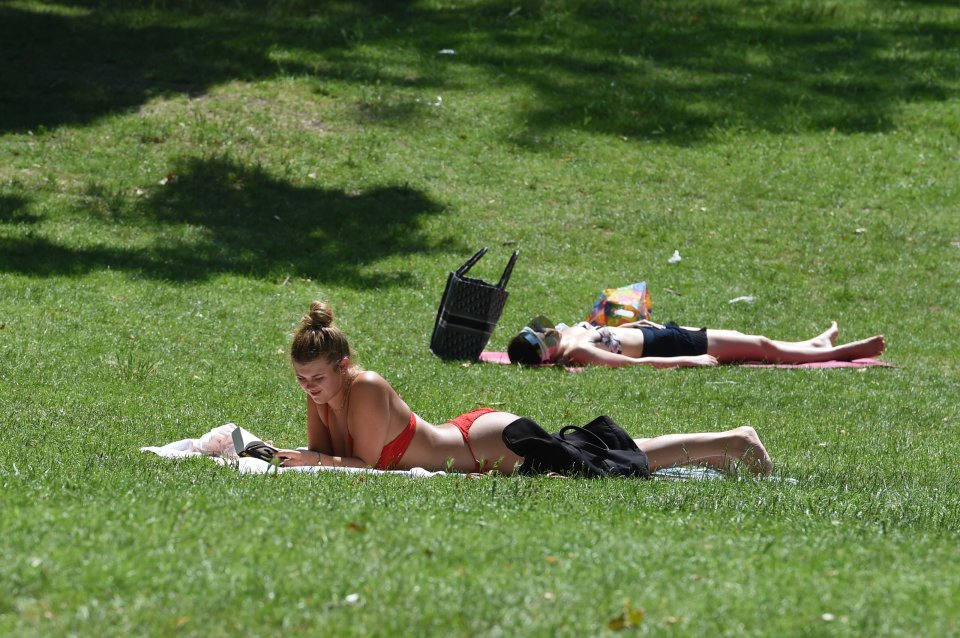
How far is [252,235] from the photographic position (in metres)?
14.4

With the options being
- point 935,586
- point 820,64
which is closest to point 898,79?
point 820,64

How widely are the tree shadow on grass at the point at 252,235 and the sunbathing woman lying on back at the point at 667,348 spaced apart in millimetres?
3093

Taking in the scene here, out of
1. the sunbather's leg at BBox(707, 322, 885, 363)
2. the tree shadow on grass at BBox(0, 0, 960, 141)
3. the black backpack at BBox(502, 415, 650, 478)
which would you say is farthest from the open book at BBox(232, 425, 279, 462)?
the tree shadow on grass at BBox(0, 0, 960, 141)

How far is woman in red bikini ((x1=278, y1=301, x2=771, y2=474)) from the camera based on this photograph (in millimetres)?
6301

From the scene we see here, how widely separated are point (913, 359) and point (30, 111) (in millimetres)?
12519

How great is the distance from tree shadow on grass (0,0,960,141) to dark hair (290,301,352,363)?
1176cm

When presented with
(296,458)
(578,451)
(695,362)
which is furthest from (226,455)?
(695,362)

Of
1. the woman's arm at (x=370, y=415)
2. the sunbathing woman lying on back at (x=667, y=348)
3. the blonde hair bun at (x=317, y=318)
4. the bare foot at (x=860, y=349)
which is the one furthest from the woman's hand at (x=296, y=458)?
the bare foot at (x=860, y=349)

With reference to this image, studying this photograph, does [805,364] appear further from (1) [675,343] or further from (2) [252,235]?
(2) [252,235]

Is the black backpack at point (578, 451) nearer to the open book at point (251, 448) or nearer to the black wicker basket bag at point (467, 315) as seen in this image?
the open book at point (251, 448)

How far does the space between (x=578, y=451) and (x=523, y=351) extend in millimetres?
4052

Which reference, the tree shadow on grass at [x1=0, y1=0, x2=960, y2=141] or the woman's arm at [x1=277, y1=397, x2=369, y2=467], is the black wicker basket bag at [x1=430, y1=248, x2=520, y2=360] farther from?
the tree shadow on grass at [x1=0, y1=0, x2=960, y2=141]

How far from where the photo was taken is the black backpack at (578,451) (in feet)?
21.1

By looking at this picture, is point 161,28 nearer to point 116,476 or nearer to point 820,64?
point 820,64
